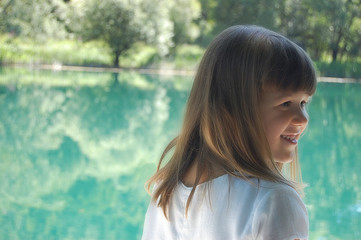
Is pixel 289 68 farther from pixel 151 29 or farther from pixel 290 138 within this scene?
pixel 151 29

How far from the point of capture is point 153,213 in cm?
69

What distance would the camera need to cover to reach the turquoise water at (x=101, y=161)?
3.21 metres

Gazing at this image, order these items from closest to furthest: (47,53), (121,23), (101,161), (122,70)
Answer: (101,161), (47,53), (122,70), (121,23)

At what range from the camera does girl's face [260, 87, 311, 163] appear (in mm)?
587

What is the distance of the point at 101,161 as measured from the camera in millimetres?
4859

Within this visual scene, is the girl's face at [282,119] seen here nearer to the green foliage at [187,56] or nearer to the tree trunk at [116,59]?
the green foliage at [187,56]

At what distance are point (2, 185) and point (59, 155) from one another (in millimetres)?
1147

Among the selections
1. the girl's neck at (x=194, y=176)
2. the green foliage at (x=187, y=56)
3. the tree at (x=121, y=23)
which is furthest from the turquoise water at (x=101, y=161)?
the tree at (x=121, y=23)

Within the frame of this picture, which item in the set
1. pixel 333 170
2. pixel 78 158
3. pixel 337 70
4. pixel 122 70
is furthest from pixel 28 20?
pixel 333 170

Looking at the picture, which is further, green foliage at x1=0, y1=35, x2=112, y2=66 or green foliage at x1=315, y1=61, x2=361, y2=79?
green foliage at x1=315, y1=61, x2=361, y2=79

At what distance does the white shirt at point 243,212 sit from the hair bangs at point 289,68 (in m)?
0.13

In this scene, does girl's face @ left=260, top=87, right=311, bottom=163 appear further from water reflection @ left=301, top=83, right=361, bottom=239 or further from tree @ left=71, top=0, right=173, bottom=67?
tree @ left=71, top=0, right=173, bottom=67

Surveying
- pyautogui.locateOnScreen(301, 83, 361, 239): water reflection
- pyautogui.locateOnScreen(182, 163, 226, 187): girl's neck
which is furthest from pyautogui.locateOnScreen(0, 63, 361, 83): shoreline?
pyautogui.locateOnScreen(182, 163, 226, 187): girl's neck

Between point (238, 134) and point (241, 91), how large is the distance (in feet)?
0.16
